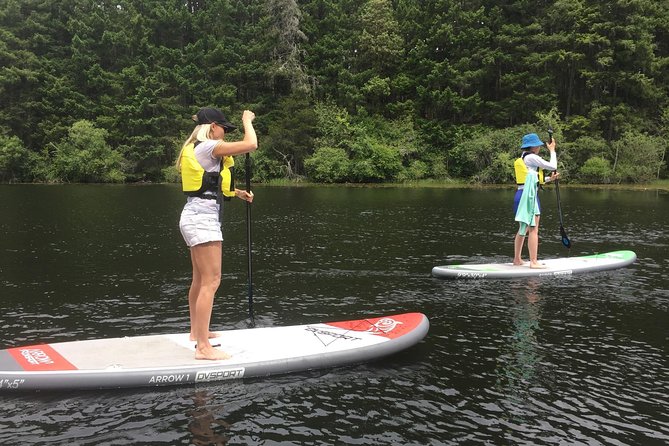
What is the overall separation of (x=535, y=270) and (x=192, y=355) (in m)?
8.45

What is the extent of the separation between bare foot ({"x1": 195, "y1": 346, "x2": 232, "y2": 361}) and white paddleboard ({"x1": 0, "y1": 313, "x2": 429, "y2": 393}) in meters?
0.09

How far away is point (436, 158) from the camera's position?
5681cm

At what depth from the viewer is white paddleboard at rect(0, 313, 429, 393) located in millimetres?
5840

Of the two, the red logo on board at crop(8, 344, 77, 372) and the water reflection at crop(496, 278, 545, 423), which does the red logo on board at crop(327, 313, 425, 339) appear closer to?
the water reflection at crop(496, 278, 545, 423)

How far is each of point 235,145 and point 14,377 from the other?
350 centimetres

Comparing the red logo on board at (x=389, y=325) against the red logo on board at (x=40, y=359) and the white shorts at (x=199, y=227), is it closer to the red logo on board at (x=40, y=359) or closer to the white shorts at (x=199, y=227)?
the white shorts at (x=199, y=227)

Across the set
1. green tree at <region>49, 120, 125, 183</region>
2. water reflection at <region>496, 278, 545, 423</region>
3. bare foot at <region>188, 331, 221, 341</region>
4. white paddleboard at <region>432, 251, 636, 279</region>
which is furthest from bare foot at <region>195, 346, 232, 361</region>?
green tree at <region>49, 120, 125, 183</region>

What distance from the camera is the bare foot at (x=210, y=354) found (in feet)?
20.8

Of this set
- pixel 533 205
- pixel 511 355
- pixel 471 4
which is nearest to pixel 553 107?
pixel 471 4

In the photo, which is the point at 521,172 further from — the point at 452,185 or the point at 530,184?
the point at 452,185

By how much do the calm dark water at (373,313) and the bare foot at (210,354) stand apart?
33cm

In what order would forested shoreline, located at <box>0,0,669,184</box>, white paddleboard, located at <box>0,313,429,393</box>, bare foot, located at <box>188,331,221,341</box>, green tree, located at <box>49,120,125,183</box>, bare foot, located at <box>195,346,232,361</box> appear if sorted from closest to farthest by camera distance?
white paddleboard, located at <box>0,313,429,393</box>
bare foot, located at <box>195,346,232,361</box>
bare foot, located at <box>188,331,221,341</box>
forested shoreline, located at <box>0,0,669,184</box>
green tree, located at <box>49,120,125,183</box>

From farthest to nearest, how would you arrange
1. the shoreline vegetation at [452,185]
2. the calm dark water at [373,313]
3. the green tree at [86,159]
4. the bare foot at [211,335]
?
the green tree at [86,159] < the shoreline vegetation at [452,185] < the bare foot at [211,335] < the calm dark water at [373,313]

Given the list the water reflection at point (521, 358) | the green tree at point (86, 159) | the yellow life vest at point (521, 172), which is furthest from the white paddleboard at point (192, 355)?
the green tree at point (86, 159)
